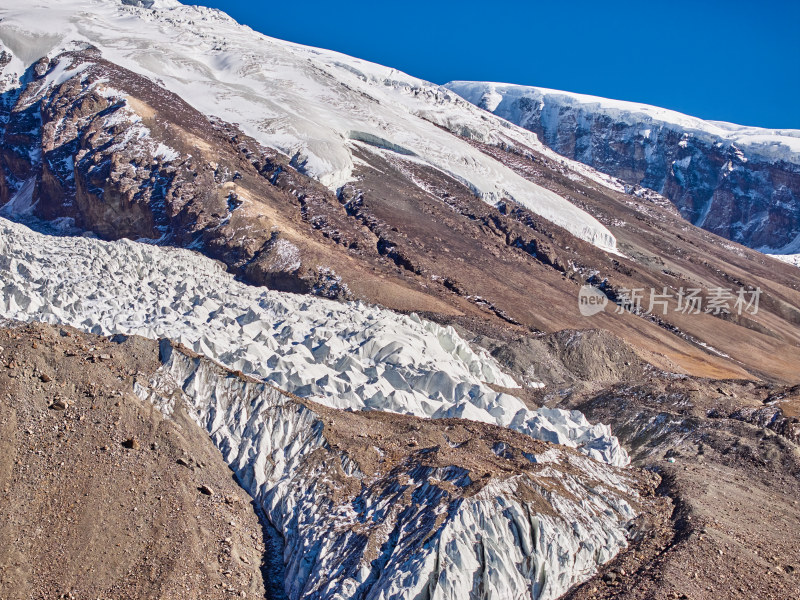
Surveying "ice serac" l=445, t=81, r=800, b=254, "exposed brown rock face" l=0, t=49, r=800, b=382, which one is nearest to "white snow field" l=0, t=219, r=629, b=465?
"exposed brown rock face" l=0, t=49, r=800, b=382

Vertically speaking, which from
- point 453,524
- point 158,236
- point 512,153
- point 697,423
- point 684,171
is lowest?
point 158,236

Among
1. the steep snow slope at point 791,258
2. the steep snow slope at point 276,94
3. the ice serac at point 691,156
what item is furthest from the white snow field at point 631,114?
the steep snow slope at point 276,94

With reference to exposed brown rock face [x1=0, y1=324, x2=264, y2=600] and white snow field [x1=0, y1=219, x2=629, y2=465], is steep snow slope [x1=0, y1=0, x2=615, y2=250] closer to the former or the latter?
white snow field [x1=0, y1=219, x2=629, y2=465]

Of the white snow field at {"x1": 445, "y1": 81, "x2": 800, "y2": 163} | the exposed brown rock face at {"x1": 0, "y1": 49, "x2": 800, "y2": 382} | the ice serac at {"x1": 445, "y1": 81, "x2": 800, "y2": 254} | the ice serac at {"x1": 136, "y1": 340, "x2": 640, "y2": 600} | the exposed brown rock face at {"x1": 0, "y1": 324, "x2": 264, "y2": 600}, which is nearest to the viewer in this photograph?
the exposed brown rock face at {"x1": 0, "y1": 324, "x2": 264, "y2": 600}

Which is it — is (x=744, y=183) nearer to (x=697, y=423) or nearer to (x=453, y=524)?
(x=697, y=423)

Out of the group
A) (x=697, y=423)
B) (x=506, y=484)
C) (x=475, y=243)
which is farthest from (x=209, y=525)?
(x=475, y=243)

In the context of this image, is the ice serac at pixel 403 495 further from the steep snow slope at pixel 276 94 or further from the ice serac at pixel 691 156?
the ice serac at pixel 691 156
